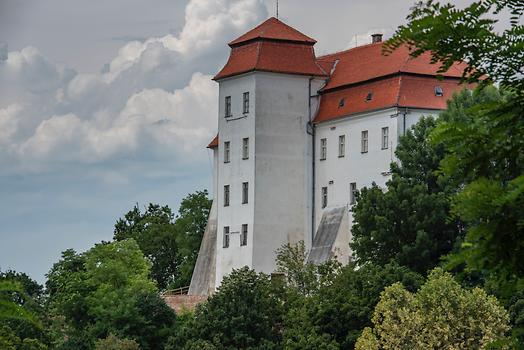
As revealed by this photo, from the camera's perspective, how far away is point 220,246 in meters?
85.1

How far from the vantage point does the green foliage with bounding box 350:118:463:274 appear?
68.0m

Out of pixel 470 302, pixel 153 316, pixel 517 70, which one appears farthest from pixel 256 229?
pixel 517 70

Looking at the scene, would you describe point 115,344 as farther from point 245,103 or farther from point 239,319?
point 245,103

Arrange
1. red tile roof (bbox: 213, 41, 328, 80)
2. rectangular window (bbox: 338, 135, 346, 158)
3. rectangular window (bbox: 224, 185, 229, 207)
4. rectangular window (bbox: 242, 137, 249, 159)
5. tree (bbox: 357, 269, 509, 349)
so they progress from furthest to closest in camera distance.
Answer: rectangular window (bbox: 224, 185, 229, 207), red tile roof (bbox: 213, 41, 328, 80), rectangular window (bbox: 242, 137, 249, 159), rectangular window (bbox: 338, 135, 346, 158), tree (bbox: 357, 269, 509, 349)

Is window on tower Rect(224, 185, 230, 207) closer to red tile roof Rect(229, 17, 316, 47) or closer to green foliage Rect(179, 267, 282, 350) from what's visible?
red tile roof Rect(229, 17, 316, 47)

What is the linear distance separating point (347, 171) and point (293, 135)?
504cm

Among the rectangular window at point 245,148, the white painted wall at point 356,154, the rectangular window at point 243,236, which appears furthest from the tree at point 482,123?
the rectangular window at point 245,148

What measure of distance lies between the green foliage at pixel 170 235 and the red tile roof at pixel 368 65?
771 inches

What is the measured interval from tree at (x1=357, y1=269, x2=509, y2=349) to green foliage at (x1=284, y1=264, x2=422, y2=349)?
254cm

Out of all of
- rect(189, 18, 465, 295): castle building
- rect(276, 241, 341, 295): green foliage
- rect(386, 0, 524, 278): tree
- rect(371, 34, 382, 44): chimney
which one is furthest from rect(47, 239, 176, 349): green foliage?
rect(386, 0, 524, 278): tree

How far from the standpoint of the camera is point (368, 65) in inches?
3314

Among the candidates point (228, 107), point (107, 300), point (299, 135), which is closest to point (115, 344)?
point (107, 300)

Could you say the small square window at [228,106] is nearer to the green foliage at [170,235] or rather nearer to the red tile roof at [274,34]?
the red tile roof at [274,34]

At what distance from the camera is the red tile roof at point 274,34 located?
283 feet
